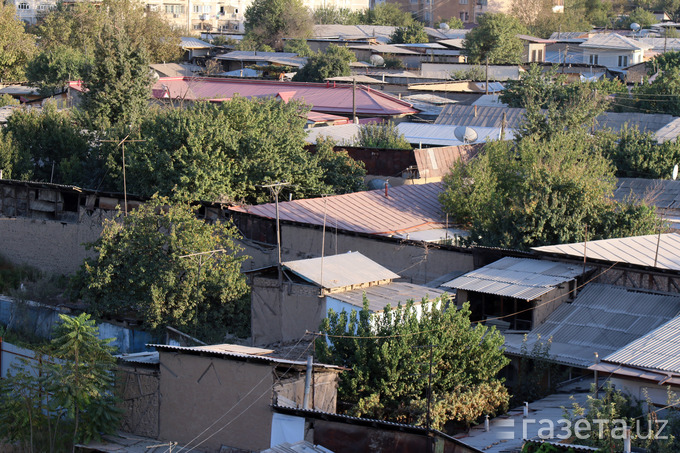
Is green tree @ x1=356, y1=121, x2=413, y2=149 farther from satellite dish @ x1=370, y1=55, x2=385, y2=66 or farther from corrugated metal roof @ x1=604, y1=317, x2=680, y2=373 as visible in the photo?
satellite dish @ x1=370, y1=55, x2=385, y2=66

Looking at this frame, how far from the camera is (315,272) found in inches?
568

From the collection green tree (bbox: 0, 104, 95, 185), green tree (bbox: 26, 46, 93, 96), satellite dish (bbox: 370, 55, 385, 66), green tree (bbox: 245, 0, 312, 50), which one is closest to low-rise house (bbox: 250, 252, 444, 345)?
green tree (bbox: 0, 104, 95, 185)

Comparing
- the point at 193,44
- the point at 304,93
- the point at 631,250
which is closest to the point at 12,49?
the point at 193,44

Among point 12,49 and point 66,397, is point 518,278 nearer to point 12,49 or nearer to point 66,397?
point 66,397

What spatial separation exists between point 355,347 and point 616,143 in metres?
19.1

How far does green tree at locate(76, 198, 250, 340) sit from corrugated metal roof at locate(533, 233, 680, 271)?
5460 mm

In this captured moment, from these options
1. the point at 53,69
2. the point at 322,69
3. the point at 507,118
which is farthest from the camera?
the point at 322,69

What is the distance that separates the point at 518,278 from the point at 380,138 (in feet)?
44.9

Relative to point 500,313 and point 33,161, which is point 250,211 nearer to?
point 500,313

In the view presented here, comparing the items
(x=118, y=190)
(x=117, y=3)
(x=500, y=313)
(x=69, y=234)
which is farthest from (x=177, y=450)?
(x=117, y=3)

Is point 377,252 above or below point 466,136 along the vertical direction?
below

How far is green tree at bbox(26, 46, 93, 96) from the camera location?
4562cm

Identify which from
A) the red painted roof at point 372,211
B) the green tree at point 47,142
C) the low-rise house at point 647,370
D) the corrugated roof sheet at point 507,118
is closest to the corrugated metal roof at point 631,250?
the low-rise house at point 647,370

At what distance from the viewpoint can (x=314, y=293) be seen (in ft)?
46.2
